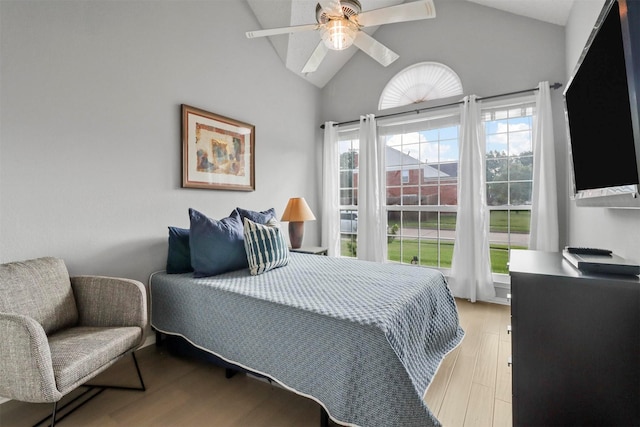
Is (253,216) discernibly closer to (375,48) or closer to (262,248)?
(262,248)

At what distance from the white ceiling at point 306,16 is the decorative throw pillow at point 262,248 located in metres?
2.28

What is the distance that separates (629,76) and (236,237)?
2212 millimetres

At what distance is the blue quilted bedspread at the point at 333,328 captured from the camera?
123cm

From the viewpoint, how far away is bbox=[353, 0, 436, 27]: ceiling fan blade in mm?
1710

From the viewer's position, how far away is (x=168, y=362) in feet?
6.98

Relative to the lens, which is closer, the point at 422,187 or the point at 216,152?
the point at 216,152

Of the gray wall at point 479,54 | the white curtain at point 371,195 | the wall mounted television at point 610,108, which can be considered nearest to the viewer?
the wall mounted television at point 610,108

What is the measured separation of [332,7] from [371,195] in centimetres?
234

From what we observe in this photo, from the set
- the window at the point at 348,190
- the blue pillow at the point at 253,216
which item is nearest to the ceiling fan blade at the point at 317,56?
the blue pillow at the point at 253,216

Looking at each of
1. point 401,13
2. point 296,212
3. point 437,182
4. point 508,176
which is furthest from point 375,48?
point 508,176

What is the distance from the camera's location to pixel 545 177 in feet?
9.30

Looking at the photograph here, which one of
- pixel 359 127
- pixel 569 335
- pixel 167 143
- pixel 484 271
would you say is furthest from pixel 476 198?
pixel 167 143

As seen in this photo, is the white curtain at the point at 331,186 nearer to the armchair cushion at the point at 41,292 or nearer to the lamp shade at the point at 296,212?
the lamp shade at the point at 296,212

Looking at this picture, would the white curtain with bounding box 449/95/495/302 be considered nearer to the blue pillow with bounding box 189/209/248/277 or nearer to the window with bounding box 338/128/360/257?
the window with bounding box 338/128/360/257
